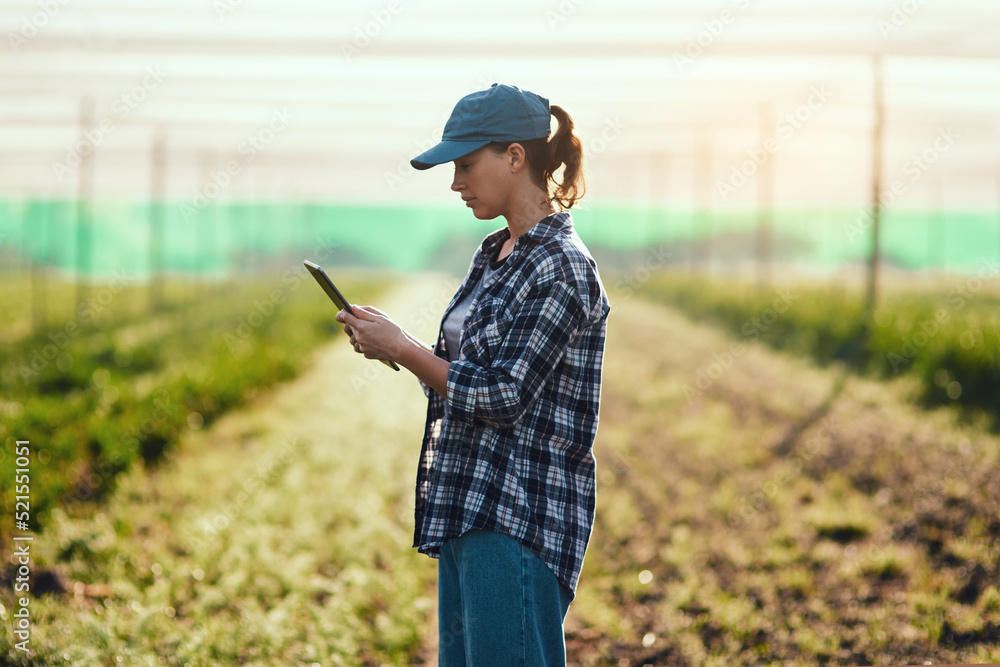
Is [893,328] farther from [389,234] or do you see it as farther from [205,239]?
[389,234]

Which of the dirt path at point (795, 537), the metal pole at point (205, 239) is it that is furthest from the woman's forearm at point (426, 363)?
the metal pole at point (205, 239)

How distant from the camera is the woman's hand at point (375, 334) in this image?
1.54m

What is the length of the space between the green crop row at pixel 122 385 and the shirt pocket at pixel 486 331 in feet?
9.60

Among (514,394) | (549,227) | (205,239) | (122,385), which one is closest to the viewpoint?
(514,394)

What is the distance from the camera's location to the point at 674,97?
29.3ft

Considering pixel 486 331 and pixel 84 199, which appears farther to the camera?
pixel 84 199

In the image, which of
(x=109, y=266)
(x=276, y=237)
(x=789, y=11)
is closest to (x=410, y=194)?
(x=109, y=266)

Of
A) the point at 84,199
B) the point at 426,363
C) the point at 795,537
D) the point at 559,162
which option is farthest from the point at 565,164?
the point at 84,199

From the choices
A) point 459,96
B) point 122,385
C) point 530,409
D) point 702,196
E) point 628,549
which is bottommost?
point 628,549

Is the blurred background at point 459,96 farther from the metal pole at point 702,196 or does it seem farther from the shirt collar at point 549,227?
the shirt collar at point 549,227

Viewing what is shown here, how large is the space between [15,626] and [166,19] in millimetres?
4087

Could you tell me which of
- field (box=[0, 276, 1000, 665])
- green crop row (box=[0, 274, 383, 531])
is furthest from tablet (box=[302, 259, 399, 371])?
green crop row (box=[0, 274, 383, 531])

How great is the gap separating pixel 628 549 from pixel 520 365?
295 centimetres

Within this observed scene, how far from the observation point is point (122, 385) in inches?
234
